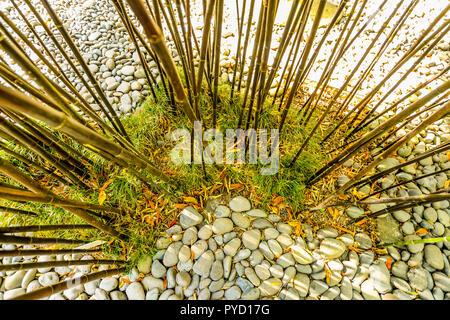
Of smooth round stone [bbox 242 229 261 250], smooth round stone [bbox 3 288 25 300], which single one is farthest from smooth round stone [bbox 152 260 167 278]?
smooth round stone [bbox 3 288 25 300]

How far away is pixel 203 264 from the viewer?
1228 mm

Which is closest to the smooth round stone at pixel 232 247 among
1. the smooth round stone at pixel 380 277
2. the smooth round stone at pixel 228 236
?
the smooth round stone at pixel 228 236

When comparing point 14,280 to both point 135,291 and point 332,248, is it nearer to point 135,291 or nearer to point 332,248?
point 135,291

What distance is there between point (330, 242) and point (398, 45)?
1.62 m

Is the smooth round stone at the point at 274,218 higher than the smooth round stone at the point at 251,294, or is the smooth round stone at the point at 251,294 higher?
the smooth round stone at the point at 274,218

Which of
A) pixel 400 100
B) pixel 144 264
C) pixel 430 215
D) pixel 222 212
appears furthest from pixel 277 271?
pixel 400 100

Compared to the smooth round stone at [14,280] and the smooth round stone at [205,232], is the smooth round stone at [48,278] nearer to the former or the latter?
the smooth round stone at [14,280]

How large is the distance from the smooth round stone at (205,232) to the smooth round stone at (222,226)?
0.03 metres

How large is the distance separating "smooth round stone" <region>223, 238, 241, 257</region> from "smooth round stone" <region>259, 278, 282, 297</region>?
0.20 metres

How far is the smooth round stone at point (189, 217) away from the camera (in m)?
1.33

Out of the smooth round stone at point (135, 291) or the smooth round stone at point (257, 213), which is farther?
the smooth round stone at point (257, 213)

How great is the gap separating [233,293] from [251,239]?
10.6 inches
